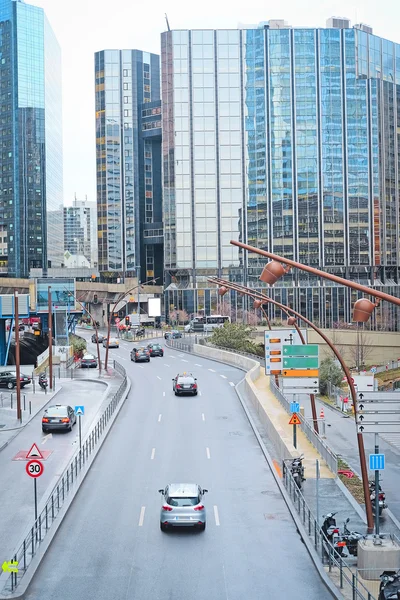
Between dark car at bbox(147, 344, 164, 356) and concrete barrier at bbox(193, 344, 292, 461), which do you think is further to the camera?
dark car at bbox(147, 344, 164, 356)

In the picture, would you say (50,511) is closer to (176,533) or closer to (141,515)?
(141,515)

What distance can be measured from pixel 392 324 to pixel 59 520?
10189cm

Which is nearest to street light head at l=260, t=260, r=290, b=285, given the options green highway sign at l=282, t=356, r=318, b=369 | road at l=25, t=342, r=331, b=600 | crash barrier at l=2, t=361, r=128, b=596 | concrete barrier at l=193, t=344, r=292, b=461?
road at l=25, t=342, r=331, b=600

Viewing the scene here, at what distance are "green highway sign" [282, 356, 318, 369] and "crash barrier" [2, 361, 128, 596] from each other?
929 centimetres

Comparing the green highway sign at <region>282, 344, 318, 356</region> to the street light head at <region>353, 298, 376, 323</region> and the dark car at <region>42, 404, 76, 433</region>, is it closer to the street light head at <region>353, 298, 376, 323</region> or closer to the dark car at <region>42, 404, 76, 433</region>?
the dark car at <region>42, 404, 76, 433</region>

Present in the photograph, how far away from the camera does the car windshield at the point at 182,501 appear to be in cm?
→ 2284

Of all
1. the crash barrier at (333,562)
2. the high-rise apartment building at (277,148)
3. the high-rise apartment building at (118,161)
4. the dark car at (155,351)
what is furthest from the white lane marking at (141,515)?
the high-rise apartment building at (118,161)

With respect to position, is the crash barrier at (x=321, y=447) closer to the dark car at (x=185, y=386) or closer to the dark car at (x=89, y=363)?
the dark car at (x=185, y=386)

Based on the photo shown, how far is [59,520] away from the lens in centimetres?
2361

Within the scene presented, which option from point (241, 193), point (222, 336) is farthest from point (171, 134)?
point (222, 336)

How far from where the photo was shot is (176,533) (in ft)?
74.9

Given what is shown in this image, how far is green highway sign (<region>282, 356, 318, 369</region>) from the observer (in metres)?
34.8

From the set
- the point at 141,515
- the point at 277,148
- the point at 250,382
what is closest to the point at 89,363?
the point at 250,382

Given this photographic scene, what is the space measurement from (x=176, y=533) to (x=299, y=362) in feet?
45.0
